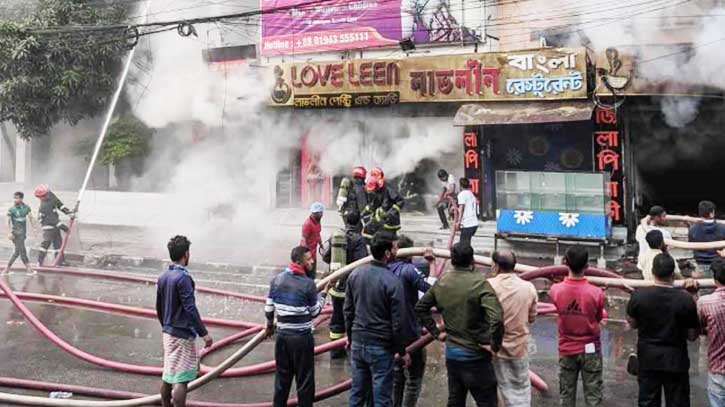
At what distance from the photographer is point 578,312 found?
16.4 ft

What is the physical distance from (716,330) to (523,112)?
404 inches

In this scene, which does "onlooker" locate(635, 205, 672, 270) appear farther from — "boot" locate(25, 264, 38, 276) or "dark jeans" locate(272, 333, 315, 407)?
"boot" locate(25, 264, 38, 276)

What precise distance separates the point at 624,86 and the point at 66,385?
1118 centimetres

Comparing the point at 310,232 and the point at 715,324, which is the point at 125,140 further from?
the point at 715,324

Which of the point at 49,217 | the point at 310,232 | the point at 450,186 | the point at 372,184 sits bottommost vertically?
the point at 310,232

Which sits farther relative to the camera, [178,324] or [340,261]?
[340,261]

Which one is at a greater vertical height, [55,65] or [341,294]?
[55,65]

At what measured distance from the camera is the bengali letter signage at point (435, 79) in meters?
13.9

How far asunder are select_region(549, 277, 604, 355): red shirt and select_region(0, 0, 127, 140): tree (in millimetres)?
17099

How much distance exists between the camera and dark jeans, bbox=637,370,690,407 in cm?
462

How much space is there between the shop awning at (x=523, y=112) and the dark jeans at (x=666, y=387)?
9347 millimetres

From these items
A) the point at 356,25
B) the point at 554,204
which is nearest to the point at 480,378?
the point at 554,204

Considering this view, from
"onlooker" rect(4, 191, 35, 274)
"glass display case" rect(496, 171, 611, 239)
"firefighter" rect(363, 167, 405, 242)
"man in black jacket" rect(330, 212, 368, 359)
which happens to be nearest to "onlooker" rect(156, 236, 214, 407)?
"man in black jacket" rect(330, 212, 368, 359)

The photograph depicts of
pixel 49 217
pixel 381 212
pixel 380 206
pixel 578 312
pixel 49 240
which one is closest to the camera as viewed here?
pixel 578 312
